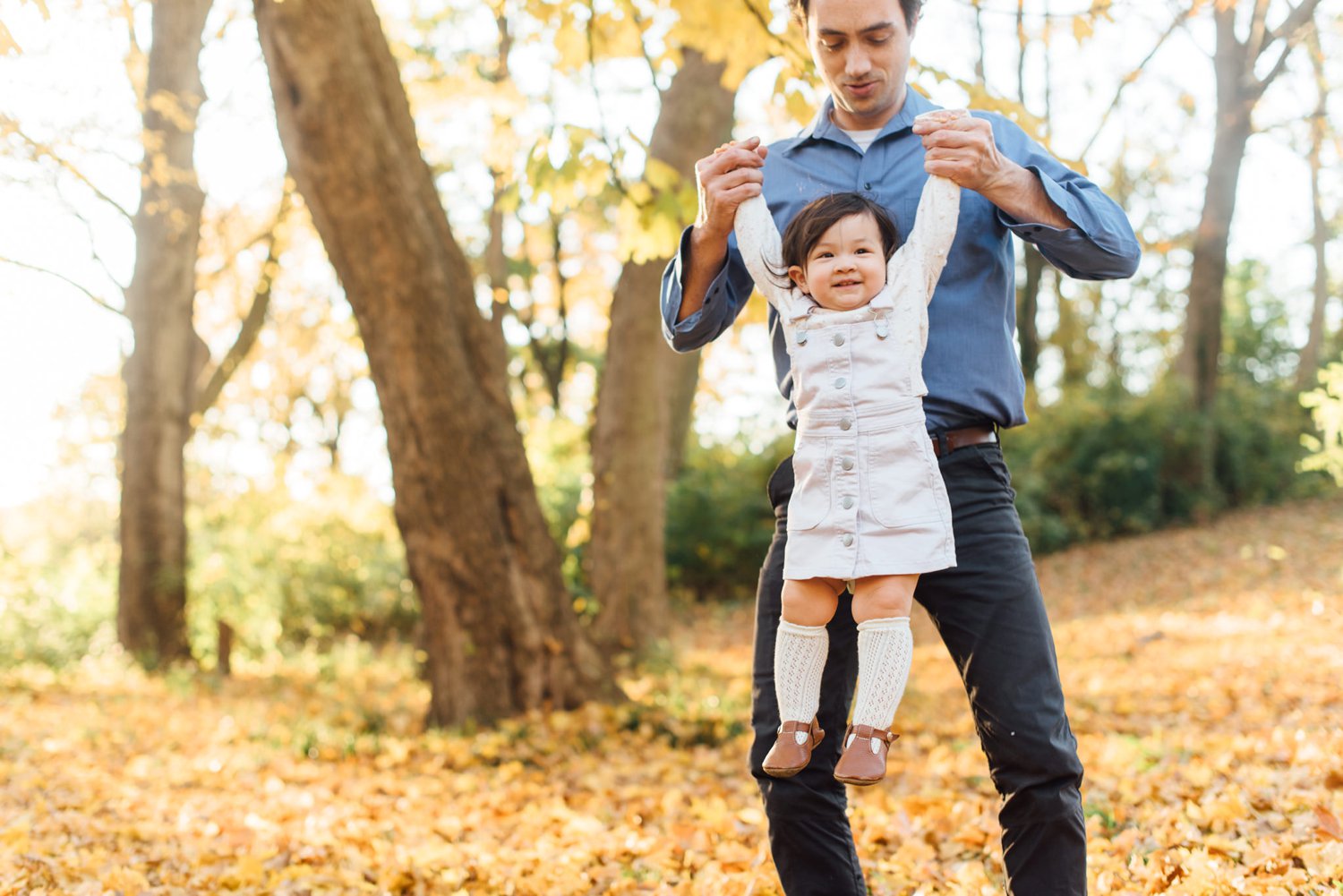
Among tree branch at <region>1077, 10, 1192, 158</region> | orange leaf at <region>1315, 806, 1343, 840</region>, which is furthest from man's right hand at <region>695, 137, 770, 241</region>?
tree branch at <region>1077, 10, 1192, 158</region>

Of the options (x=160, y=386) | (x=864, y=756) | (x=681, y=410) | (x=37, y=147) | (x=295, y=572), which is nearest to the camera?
(x=864, y=756)

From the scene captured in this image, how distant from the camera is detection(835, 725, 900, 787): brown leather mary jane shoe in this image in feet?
6.97

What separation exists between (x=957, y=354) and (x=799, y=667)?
76 centimetres

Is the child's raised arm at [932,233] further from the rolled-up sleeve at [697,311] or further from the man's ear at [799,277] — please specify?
the rolled-up sleeve at [697,311]

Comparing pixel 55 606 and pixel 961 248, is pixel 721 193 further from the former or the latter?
pixel 55 606

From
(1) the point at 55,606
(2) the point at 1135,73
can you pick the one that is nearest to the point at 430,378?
(2) the point at 1135,73

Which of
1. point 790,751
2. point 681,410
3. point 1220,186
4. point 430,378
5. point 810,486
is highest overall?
point 1220,186

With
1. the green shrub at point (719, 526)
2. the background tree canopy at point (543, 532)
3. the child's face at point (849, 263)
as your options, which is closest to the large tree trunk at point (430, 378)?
the background tree canopy at point (543, 532)

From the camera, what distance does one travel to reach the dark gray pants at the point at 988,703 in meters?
2.32

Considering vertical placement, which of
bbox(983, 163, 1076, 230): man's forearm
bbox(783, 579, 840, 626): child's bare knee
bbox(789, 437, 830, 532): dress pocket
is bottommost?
bbox(783, 579, 840, 626): child's bare knee

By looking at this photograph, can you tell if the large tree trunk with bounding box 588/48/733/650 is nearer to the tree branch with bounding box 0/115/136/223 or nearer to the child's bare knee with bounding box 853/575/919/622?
the tree branch with bounding box 0/115/136/223

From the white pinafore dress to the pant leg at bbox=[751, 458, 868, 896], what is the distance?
9.8 inches

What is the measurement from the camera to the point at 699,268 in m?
2.60

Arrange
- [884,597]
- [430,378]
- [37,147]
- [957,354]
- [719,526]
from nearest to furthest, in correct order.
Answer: [884,597] < [957,354] < [430,378] < [37,147] < [719,526]
